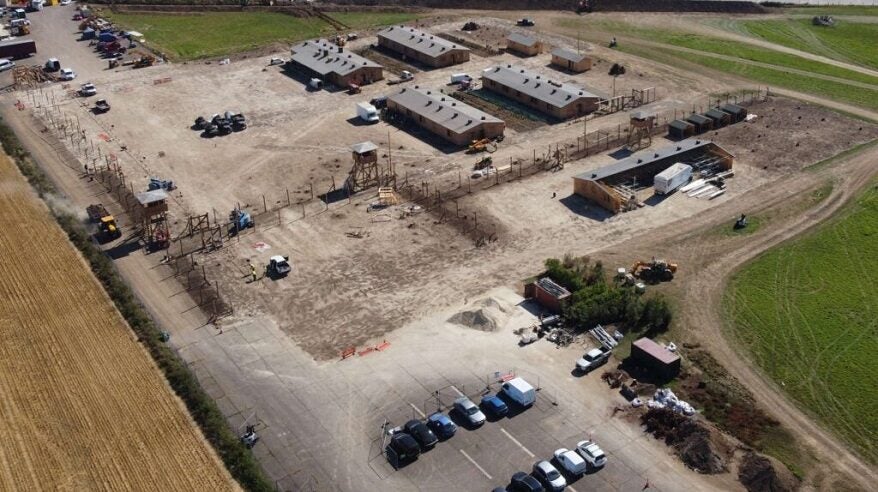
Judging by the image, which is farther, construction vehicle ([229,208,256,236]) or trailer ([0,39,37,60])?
trailer ([0,39,37,60])

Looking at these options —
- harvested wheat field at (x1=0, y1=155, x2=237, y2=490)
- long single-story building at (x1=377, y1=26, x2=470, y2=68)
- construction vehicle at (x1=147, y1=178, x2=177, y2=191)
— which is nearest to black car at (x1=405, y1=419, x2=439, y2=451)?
harvested wheat field at (x1=0, y1=155, x2=237, y2=490)

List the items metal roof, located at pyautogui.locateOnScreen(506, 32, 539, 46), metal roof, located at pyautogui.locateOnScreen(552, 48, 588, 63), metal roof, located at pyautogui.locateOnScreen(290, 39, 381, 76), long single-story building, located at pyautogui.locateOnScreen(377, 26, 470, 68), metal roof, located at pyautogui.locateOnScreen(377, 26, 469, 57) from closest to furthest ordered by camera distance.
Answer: metal roof, located at pyautogui.locateOnScreen(290, 39, 381, 76) < metal roof, located at pyautogui.locateOnScreen(552, 48, 588, 63) < long single-story building, located at pyautogui.locateOnScreen(377, 26, 470, 68) < metal roof, located at pyautogui.locateOnScreen(377, 26, 469, 57) < metal roof, located at pyautogui.locateOnScreen(506, 32, 539, 46)

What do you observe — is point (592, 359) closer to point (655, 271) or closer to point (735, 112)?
point (655, 271)

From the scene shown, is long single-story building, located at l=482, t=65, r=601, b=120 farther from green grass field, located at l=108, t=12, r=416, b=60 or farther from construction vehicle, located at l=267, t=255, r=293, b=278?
construction vehicle, located at l=267, t=255, r=293, b=278

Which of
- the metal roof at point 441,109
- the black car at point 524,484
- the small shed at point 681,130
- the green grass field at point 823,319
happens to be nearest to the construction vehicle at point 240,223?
the metal roof at point 441,109

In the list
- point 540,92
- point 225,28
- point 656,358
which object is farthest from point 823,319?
point 225,28

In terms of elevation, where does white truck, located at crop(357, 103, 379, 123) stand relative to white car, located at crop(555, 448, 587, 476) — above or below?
above

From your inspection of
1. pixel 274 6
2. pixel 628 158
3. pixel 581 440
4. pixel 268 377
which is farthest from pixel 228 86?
pixel 581 440
